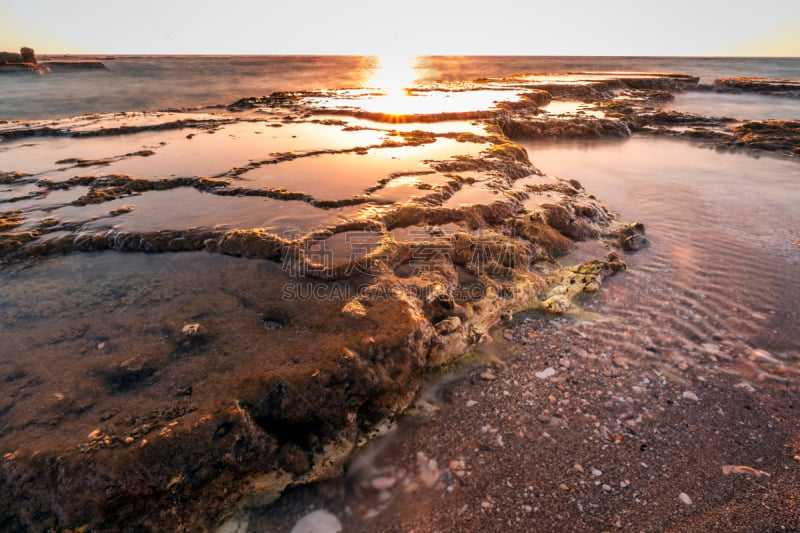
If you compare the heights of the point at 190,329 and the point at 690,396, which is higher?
the point at 190,329

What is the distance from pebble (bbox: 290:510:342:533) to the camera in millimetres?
2387

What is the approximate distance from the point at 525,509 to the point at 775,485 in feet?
5.75

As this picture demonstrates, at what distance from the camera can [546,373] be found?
3.54 meters

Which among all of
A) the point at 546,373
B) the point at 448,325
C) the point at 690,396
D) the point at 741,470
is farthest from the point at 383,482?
the point at 690,396

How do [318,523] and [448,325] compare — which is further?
[448,325]

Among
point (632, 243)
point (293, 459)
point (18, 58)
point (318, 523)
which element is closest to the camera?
point (318, 523)

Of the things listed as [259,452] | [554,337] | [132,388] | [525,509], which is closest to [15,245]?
[132,388]

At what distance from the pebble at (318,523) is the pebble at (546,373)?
212cm

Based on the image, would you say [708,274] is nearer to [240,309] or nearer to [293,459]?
[293,459]

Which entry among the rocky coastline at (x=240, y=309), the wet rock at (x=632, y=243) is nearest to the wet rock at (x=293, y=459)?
the rocky coastline at (x=240, y=309)

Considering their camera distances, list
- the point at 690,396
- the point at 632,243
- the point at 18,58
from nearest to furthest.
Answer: the point at 690,396 < the point at 632,243 < the point at 18,58

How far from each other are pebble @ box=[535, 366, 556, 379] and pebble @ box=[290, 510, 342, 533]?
6.97ft

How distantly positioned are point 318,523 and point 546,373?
2316mm

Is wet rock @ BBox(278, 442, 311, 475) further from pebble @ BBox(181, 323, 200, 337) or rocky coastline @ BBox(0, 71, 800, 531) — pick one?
pebble @ BBox(181, 323, 200, 337)
